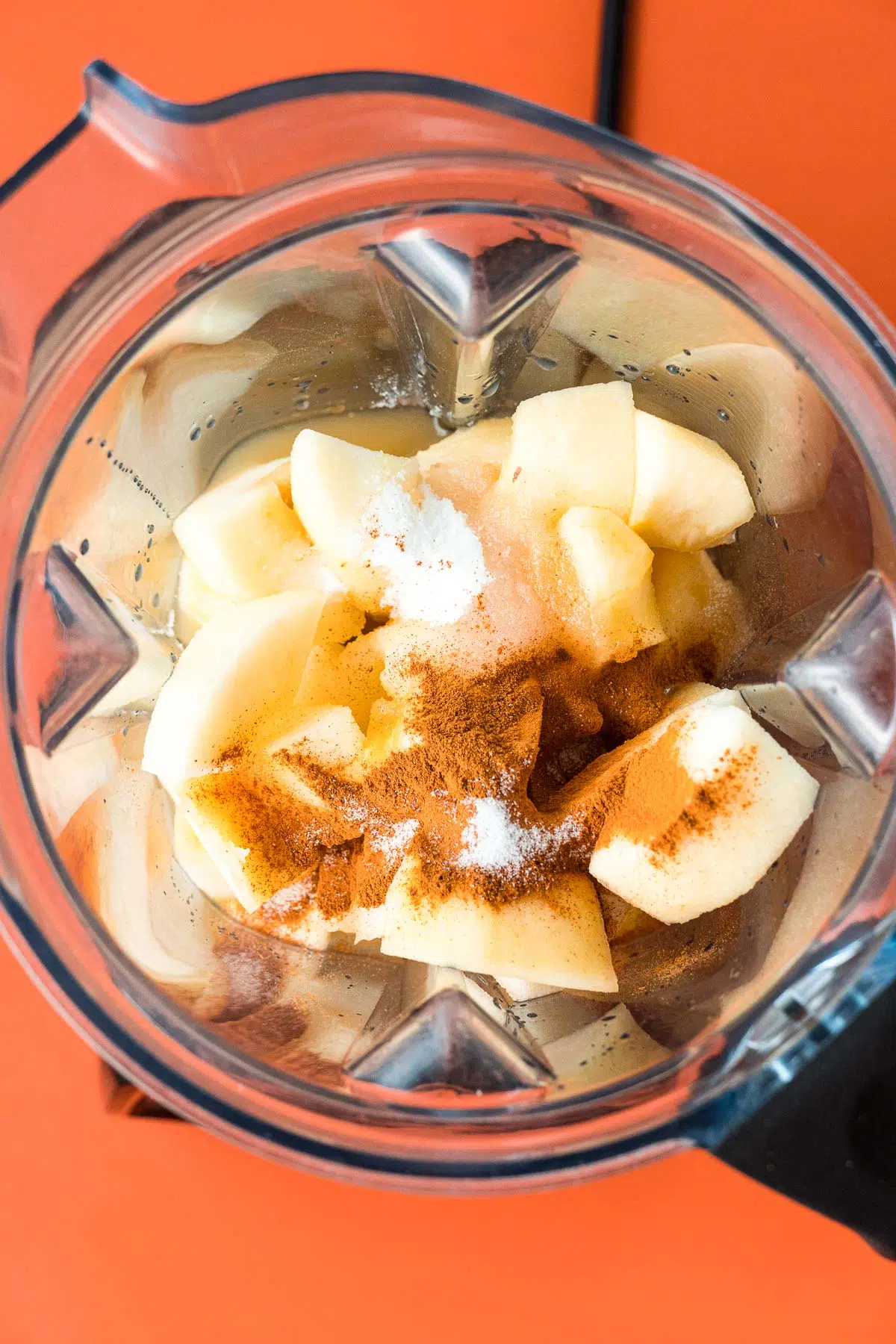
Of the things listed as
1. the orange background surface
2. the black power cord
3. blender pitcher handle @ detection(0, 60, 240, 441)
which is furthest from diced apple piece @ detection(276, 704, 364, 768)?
the black power cord

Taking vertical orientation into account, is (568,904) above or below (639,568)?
below

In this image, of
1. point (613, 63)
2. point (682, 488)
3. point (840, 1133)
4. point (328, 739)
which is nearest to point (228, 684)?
point (328, 739)

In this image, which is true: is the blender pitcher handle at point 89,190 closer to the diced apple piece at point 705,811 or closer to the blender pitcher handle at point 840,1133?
the diced apple piece at point 705,811

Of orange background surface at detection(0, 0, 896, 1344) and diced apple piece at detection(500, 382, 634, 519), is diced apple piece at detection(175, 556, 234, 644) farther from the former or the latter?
orange background surface at detection(0, 0, 896, 1344)

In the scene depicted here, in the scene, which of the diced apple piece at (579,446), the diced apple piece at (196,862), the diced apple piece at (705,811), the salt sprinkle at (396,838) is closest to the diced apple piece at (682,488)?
the diced apple piece at (579,446)

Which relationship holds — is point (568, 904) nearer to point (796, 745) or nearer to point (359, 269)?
point (796, 745)

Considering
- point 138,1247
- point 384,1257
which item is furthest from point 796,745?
point 138,1247

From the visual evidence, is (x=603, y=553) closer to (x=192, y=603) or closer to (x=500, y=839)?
(x=500, y=839)
